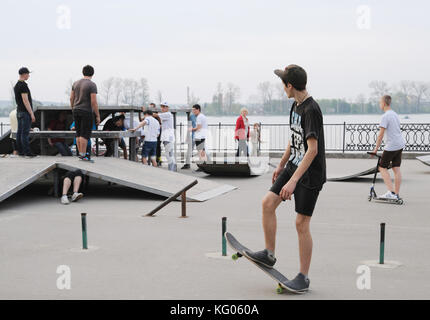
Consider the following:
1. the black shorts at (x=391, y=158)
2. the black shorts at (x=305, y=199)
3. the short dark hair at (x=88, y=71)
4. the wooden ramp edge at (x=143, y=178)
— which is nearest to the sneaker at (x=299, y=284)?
the black shorts at (x=305, y=199)

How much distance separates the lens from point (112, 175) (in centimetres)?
1106

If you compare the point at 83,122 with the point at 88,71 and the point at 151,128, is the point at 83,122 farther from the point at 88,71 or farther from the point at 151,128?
the point at 151,128

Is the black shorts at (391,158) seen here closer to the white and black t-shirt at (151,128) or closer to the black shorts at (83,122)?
the black shorts at (83,122)

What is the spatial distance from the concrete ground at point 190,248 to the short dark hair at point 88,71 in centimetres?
260

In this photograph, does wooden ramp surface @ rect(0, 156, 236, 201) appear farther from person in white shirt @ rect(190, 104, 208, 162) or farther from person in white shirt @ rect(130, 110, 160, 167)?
person in white shirt @ rect(190, 104, 208, 162)

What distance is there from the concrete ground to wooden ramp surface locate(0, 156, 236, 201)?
0.35m

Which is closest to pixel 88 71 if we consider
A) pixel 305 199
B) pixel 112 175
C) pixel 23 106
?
pixel 23 106

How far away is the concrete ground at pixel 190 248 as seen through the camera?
5168 millimetres

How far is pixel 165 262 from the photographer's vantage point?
20.4ft
